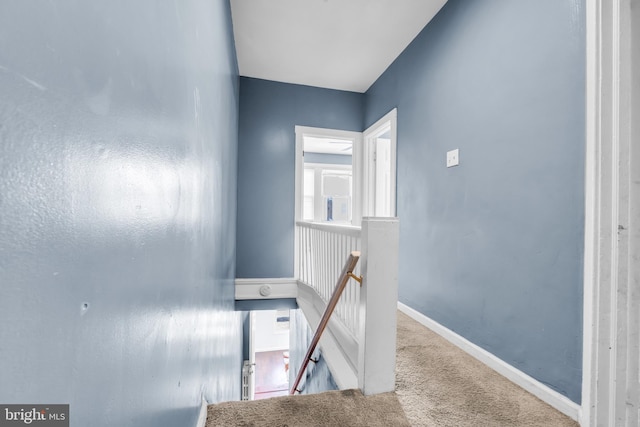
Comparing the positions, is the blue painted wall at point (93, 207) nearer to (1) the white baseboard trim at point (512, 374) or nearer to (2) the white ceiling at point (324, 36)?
(1) the white baseboard trim at point (512, 374)

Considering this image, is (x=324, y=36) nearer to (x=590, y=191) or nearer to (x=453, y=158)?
(x=453, y=158)

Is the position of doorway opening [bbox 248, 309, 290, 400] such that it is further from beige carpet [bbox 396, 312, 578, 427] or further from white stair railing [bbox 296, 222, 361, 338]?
beige carpet [bbox 396, 312, 578, 427]

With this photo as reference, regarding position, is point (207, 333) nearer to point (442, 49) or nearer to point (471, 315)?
point (471, 315)

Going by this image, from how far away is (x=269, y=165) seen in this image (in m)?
3.69

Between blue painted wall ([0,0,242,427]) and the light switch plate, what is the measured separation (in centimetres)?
186

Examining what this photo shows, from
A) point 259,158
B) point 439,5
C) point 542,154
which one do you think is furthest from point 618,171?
point 259,158

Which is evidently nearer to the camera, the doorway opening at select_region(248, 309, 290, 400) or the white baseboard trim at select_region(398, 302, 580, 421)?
the white baseboard trim at select_region(398, 302, 580, 421)

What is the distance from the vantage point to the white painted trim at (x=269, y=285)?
11.7ft

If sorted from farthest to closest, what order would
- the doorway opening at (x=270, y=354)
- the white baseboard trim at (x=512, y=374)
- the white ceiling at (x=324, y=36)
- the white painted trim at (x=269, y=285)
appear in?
the doorway opening at (x=270, y=354) < the white painted trim at (x=269, y=285) < the white ceiling at (x=324, y=36) < the white baseboard trim at (x=512, y=374)

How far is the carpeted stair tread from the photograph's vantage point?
1205 mm

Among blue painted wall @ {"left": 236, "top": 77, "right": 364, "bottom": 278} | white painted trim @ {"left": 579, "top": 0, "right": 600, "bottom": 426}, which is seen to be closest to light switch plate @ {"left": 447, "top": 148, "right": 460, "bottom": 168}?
white painted trim @ {"left": 579, "top": 0, "right": 600, "bottom": 426}

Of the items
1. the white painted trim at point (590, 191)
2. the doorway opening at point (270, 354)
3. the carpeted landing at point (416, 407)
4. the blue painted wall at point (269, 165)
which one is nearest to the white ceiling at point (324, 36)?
the blue painted wall at point (269, 165)

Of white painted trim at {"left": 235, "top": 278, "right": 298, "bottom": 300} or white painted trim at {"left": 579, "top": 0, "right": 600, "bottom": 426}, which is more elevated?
white painted trim at {"left": 579, "top": 0, "right": 600, "bottom": 426}

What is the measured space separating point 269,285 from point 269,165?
5.08 ft
